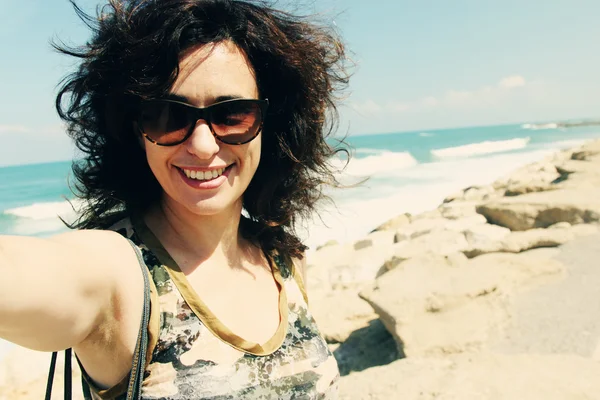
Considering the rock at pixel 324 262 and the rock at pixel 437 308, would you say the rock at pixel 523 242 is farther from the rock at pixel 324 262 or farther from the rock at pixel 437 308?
the rock at pixel 324 262

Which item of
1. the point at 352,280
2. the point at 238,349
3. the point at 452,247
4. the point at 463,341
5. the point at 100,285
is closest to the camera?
the point at 100,285

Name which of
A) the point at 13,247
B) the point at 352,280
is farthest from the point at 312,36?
the point at 352,280

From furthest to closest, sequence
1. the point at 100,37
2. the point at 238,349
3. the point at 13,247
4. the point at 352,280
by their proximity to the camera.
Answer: the point at 352,280 < the point at 100,37 < the point at 238,349 < the point at 13,247

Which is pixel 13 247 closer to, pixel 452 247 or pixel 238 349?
pixel 238 349

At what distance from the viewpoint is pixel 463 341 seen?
3.36m

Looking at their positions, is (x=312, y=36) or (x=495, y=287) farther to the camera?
(x=495, y=287)

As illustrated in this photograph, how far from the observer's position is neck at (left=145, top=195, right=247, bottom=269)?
1.50 m

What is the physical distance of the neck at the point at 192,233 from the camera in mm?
1498

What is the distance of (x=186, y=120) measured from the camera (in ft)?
4.64

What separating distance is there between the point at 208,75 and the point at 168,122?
0.19 m

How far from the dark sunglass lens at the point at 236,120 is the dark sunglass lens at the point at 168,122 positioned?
0.09 meters

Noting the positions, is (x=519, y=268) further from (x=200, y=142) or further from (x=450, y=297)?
(x=200, y=142)

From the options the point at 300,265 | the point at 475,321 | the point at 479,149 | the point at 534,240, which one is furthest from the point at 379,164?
the point at 300,265

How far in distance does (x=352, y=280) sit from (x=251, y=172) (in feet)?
17.3
